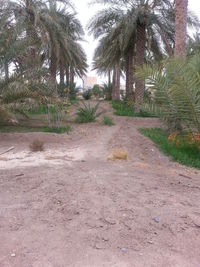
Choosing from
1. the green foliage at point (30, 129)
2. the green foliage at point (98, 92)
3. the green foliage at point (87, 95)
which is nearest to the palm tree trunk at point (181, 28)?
the green foliage at point (30, 129)

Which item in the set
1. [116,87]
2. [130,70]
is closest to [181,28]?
[130,70]

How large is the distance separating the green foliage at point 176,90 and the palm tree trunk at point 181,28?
3.13 meters

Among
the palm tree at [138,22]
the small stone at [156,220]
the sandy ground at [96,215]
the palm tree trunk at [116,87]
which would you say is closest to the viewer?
the sandy ground at [96,215]

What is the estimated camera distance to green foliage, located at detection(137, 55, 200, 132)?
6.58m

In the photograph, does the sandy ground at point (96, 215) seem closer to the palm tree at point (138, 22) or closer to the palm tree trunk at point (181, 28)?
the palm tree trunk at point (181, 28)

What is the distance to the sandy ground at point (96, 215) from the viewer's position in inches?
107

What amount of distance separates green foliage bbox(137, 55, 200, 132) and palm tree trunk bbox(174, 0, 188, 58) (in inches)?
123

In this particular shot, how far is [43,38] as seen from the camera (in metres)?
13.5

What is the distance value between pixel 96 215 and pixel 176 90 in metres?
4.01

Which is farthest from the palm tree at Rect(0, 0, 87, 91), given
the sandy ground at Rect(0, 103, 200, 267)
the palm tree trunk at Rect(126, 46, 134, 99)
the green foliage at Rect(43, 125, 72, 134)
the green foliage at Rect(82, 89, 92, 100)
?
the green foliage at Rect(82, 89, 92, 100)

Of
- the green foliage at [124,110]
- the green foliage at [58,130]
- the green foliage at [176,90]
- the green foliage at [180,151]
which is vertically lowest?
the green foliage at [180,151]

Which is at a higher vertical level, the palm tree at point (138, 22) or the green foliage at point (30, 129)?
the palm tree at point (138, 22)

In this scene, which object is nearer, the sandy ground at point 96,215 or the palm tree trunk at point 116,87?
the sandy ground at point 96,215

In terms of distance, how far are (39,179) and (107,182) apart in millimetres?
931
